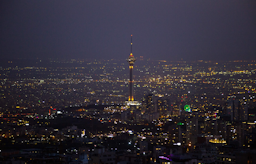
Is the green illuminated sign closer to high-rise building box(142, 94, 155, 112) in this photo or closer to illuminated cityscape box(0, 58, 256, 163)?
illuminated cityscape box(0, 58, 256, 163)

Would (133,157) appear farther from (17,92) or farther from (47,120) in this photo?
(17,92)

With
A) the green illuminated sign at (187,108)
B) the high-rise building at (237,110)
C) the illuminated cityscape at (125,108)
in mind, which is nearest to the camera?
the illuminated cityscape at (125,108)

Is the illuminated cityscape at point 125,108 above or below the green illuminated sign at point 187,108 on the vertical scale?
above

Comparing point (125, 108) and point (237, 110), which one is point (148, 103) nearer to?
point (125, 108)

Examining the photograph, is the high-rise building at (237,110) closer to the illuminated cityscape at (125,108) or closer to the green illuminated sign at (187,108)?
the illuminated cityscape at (125,108)

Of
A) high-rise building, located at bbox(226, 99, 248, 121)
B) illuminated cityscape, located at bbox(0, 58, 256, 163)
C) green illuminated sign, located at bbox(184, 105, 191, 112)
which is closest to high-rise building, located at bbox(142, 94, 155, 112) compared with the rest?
illuminated cityscape, located at bbox(0, 58, 256, 163)

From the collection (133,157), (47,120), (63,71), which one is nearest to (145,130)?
(47,120)

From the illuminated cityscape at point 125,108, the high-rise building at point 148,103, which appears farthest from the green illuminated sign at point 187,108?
the high-rise building at point 148,103

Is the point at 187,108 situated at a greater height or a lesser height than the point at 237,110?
lesser

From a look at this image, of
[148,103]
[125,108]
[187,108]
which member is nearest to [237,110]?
[187,108]

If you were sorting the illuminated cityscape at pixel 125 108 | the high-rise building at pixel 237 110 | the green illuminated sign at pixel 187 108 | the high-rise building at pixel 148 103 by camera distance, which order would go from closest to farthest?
the illuminated cityscape at pixel 125 108, the high-rise building at pixel 237 110, the green illuminated sign at pixel 187 108, the high-rise building at pixel 148 103

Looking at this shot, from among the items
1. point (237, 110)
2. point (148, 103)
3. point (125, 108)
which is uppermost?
point (237, 110)

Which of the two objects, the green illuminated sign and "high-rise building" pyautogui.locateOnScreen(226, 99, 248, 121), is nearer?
"high-rise building" pyautogui.locateOnScreen(226, 99, 248, 121)
